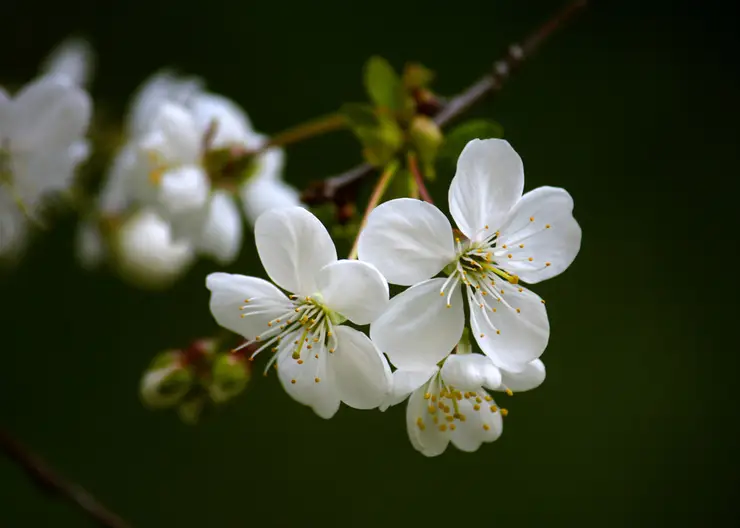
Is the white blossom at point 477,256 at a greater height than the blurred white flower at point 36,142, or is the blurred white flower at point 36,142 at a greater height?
the blurred white flower at point 36,142

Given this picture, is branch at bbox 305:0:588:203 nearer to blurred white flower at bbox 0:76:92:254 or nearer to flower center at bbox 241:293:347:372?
flower center at bbox 241:293:347:372

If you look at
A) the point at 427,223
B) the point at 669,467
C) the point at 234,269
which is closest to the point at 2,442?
the point at 427,223

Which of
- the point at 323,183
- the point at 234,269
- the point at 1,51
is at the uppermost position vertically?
the point at 1,51

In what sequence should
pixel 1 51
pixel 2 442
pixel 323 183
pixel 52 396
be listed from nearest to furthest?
pixel 323 183 < pixel 2 442 < pixel 1 51 < pixel 52 396

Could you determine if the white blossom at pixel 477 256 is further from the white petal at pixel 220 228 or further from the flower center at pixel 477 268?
the white petal at pixel 220 228

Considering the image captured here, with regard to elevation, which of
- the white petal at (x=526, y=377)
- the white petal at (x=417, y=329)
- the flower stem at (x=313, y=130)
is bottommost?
the white petal at (x=526, y=377)

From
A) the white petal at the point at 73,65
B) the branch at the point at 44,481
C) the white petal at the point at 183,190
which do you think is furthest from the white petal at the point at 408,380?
the white petal at the point at 73,65

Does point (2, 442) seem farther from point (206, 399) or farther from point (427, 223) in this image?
point (427, 223)
